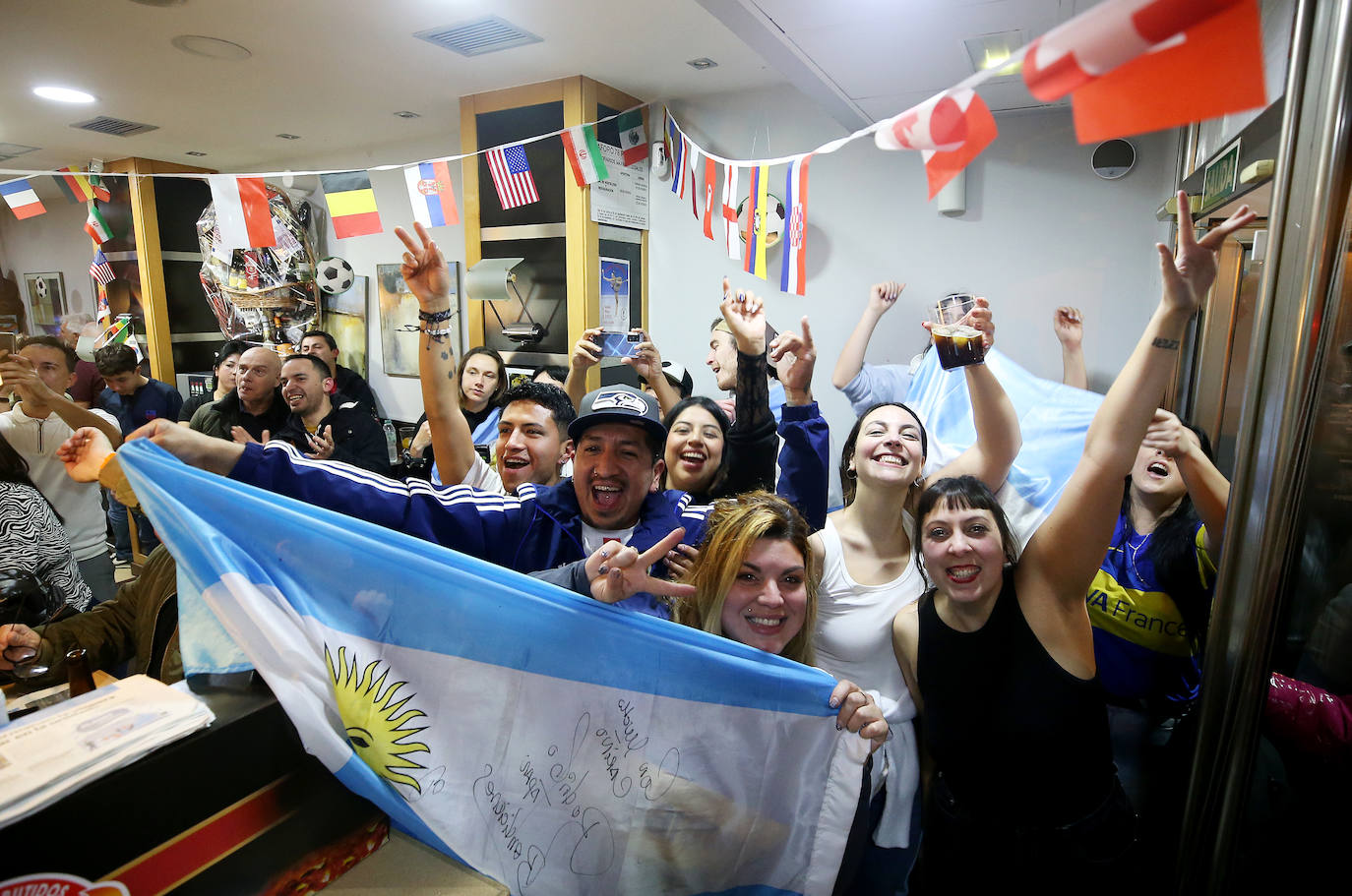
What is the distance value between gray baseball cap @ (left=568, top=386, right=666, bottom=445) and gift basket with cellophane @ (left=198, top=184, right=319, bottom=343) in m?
5.27

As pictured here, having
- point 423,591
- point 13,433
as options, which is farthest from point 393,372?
point 423,591

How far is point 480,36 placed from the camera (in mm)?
3395

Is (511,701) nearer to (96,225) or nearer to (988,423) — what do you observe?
(988,423)

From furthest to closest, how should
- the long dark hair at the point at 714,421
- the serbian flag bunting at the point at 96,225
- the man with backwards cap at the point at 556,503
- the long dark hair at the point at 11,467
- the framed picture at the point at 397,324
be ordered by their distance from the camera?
the framed picture at the point at 397,324
the serbian flag bunting at the point at 96,225
the long dark hair at the point at 11,467
the long dark hair at the point at 714,421
the man with backwards cap at the point at 556,503

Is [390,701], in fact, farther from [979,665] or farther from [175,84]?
[175,84]

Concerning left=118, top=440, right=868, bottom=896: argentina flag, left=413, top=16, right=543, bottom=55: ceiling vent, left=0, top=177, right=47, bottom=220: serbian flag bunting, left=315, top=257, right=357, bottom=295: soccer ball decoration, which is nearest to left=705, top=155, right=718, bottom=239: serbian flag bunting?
left=413, top=16, right=543, bottom=55: ceiling vent

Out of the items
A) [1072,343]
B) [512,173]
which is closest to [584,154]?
[512,173]

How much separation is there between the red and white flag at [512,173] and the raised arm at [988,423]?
2.50 meters

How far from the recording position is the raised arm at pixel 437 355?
190cm

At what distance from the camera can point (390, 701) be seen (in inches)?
45.0

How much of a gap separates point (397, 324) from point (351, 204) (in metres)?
3.09

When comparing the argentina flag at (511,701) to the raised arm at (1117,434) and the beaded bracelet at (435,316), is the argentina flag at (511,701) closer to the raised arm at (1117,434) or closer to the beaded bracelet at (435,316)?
the raised arm at (1117,434)

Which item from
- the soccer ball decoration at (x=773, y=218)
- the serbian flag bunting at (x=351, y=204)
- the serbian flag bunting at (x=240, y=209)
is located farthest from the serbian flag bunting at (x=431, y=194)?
the soccer ball decoration at (x=773, y=218)

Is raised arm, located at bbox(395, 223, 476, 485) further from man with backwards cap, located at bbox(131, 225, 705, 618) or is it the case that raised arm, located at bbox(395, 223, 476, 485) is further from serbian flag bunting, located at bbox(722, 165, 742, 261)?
serbian flag bunting, located at bbox(722, 165, 742, 261)
